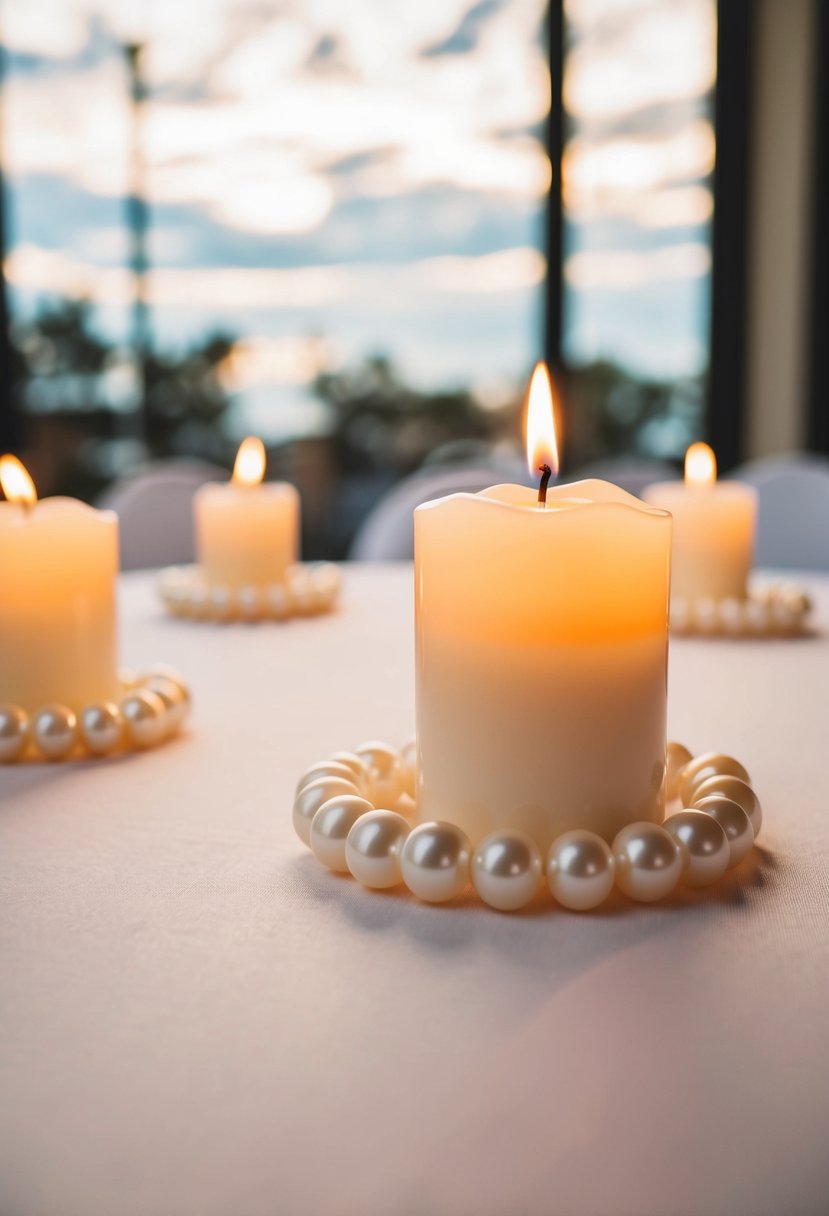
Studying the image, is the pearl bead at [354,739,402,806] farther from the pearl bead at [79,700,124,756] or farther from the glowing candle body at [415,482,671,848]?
the pearl bead at [79,700,124,756]

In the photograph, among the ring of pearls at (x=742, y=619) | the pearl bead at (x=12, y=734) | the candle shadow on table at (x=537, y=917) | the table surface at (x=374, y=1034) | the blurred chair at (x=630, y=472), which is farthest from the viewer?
the blurred chair at (x=630, y=472)

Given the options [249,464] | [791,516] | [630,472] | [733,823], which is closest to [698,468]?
[249,464]

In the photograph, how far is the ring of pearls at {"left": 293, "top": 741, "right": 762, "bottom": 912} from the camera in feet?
1.57

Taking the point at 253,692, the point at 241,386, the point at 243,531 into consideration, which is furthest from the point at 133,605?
the point at 241,386

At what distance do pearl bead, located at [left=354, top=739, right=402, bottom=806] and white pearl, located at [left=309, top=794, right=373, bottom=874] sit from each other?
8 centimetres

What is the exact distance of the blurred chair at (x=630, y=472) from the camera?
100 inches

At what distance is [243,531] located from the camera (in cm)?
127

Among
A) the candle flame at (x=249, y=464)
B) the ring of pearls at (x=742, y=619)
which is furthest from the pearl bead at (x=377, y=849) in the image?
the candle flame at (x=249, y=464)

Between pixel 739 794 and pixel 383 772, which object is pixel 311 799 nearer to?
pixel 383 772

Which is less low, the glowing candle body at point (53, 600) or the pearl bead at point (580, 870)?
the glowing candle body at point (53, 600)

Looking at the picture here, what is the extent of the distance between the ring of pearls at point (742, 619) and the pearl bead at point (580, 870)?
0.71m

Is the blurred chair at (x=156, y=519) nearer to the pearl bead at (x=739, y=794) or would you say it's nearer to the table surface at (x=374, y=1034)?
the table surface at (x=374, y=1034)

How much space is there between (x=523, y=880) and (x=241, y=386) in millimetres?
3207

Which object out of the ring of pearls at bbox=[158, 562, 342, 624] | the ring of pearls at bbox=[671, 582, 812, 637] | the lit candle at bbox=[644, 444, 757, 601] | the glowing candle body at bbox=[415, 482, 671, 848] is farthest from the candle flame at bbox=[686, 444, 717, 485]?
the glowing candle body at bbox=[415, 482, 671, 848]
